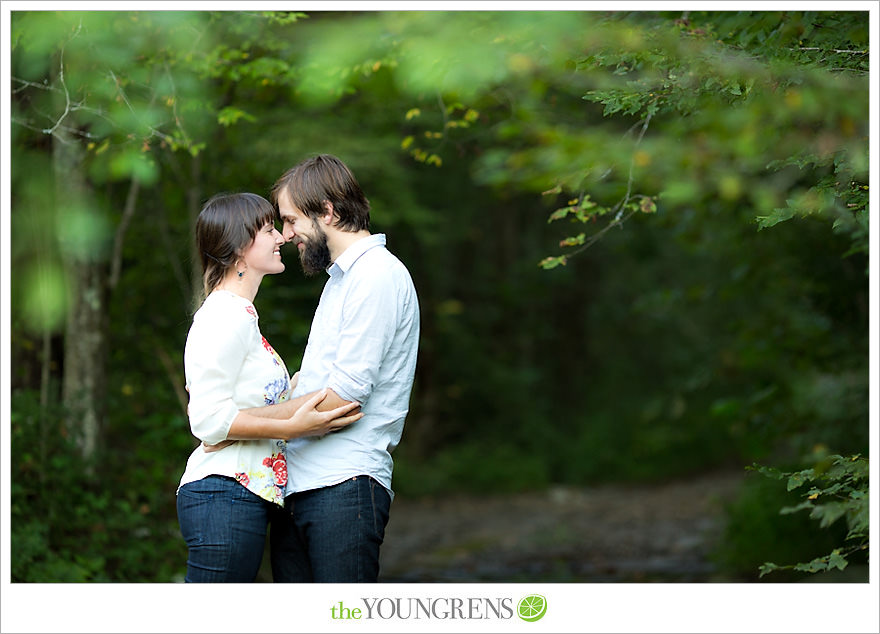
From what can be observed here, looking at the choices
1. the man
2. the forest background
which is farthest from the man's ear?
the forest background

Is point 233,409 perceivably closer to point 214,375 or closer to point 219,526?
point 214,375

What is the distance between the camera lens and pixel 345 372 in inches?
91.3

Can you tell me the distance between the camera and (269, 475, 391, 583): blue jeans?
7.79 feet

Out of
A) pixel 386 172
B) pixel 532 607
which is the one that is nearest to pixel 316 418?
pixel 532 607

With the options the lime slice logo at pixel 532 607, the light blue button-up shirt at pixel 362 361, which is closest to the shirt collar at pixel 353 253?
the light blue button-up shirt at pixel 362 361

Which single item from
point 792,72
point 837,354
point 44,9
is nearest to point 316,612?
point 792,72

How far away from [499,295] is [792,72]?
11.1 meters

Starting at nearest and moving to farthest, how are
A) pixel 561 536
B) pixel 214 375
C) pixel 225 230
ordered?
pixel 214 375, pixel 225 230, pixel 561 536

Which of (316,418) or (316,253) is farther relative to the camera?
(316,253)

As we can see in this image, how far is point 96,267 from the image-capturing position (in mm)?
5008

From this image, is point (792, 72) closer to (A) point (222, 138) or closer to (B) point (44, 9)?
(B) point (44, 9)

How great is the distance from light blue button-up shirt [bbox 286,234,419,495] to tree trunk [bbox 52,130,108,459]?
9.11 ft

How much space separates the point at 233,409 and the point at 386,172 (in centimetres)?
740

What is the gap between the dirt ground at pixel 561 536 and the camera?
21.6ft
